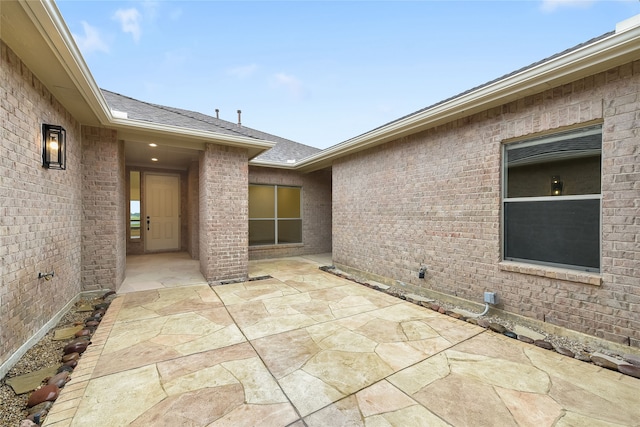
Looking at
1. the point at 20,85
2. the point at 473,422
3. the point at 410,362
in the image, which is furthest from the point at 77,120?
the point at 473,422

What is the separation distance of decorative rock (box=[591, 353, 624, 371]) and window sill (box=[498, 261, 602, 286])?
66cm

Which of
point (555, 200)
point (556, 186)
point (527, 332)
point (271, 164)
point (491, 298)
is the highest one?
point (271, 164)

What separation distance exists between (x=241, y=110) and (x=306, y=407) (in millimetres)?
11397

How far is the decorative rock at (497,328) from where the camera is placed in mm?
2920

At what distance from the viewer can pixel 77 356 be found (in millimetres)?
2381

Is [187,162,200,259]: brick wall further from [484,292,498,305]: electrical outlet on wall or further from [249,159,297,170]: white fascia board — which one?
[484,292,498,305]: electrical outlet on wall

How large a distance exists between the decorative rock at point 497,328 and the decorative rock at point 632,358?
0.89 metres

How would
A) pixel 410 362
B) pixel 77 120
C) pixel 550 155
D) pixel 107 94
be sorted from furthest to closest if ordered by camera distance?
pixel 107 94 → pixel 77 120 → pixel 550 155 → pixel 410 362

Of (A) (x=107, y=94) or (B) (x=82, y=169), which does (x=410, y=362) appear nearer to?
(B) (x=82, y=169)

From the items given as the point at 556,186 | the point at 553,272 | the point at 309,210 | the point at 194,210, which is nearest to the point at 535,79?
the point at 556,186

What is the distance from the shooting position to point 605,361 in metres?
2.29

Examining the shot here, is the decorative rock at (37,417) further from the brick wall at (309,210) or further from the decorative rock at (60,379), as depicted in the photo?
the brick wall at (309,210)

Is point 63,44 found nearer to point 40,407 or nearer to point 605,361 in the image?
point 40,407

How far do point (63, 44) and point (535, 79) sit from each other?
455 centimetres
